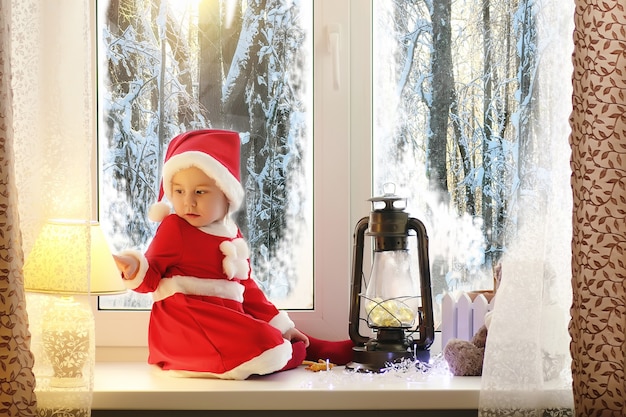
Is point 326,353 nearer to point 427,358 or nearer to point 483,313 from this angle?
point 427,358

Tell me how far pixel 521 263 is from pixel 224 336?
25.4 inches

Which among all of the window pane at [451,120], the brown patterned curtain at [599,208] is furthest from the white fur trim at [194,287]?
the brown patterned curtain at [599,208]

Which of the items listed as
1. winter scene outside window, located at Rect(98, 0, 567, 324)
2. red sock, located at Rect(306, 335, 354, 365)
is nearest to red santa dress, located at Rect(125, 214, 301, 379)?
red sock, located at Rect(306, 335, 354, 365)

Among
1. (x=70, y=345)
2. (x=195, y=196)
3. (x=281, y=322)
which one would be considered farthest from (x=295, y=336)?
(x=70, y=345)

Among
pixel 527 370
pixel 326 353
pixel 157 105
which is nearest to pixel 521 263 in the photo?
pixel 527 370

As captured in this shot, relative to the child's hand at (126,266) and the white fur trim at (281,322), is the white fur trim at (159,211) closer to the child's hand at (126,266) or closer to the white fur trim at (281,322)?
the child's hand at (126,266)

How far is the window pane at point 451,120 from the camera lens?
214 centimetres

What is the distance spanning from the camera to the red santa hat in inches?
75.5

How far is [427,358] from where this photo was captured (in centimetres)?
199

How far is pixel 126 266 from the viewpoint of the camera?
1.87 metres

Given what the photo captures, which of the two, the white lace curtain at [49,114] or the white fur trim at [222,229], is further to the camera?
the white fur trim at [222,229]

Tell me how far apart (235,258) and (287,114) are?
Result: 444 mm

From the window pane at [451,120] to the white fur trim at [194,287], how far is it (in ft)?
1.66

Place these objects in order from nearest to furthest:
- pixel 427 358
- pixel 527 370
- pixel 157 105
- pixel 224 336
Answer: pixel 527 370 → pixel 224 336 → pixel 427 358 → pixel 157 105
